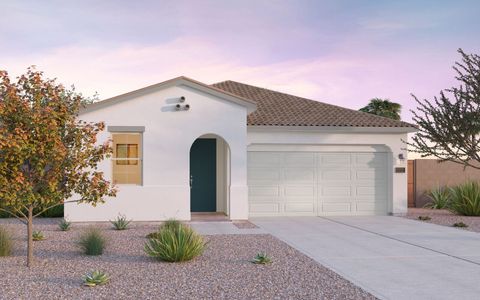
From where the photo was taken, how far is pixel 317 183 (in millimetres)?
20172

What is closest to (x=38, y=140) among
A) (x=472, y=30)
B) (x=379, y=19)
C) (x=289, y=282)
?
(x=289, y=282)

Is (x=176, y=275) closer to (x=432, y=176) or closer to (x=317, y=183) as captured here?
(x=317, y=183)

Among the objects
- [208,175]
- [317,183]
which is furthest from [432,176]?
[208,175]

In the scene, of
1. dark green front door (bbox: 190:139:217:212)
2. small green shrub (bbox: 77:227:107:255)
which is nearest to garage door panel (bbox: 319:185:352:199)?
dark green front door (bbox: 190:139:217:212)

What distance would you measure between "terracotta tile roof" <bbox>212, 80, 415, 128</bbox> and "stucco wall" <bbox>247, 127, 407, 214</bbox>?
0.35 metres

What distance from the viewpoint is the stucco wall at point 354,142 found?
64.7ft

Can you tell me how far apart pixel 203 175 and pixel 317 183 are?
3.91 metres

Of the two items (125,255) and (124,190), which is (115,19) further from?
(125,255)

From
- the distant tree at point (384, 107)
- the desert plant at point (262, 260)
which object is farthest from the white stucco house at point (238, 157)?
the distant tree at point (384, 107)

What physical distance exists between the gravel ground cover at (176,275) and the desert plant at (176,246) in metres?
0.15

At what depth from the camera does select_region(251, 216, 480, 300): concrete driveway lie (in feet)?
29.0

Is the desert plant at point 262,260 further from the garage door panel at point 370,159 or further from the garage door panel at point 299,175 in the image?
the garage door panel at point 370,159

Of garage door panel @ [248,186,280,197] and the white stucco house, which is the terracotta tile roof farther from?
garage door panel @ [248,186,280,197]

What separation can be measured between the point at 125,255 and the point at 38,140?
9.73ft
